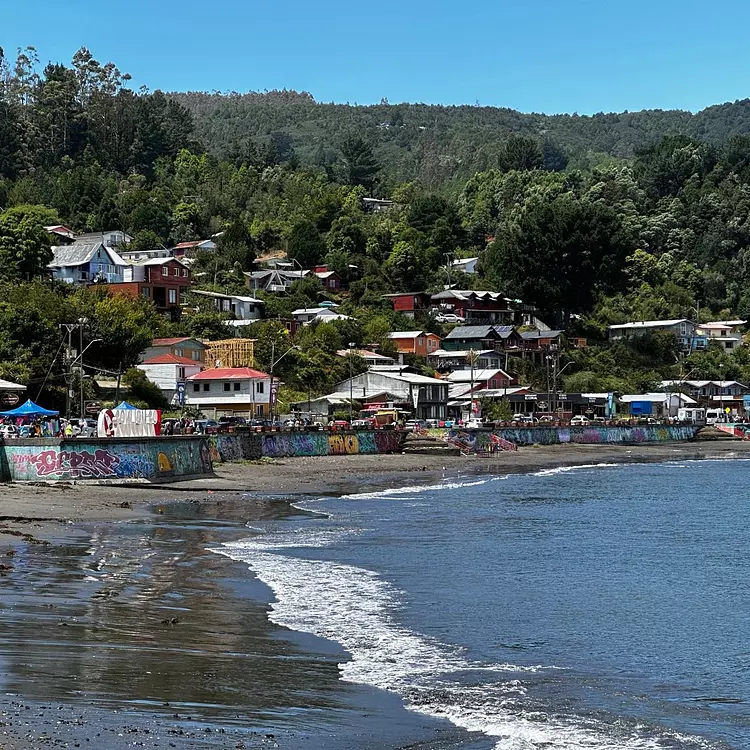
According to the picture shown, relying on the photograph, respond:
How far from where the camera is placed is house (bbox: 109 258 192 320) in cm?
10738

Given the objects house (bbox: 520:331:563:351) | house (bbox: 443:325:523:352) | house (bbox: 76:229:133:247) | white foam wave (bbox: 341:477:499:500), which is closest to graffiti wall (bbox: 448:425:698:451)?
house (bbox: 520:331:563:351)

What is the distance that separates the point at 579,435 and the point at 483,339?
23.0 m

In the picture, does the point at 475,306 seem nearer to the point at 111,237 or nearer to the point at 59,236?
the point at 111,237

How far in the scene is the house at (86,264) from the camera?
110881 mm

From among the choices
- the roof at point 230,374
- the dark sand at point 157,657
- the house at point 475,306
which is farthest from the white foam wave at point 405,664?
the house at point 475,306

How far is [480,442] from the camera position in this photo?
303 ft

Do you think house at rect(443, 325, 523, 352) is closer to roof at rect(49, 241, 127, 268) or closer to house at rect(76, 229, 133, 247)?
roof at rect(49, 241, 127, 268)

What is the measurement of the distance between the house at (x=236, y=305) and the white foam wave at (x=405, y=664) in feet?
301

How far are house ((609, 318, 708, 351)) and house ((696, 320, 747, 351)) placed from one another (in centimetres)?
318

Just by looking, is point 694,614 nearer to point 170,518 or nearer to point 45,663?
point 45,663

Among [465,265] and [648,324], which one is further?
[465,265]

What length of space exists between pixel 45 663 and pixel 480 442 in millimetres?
78460

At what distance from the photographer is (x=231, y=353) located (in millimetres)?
99688

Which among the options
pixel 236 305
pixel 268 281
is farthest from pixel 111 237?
pixel 236 305
